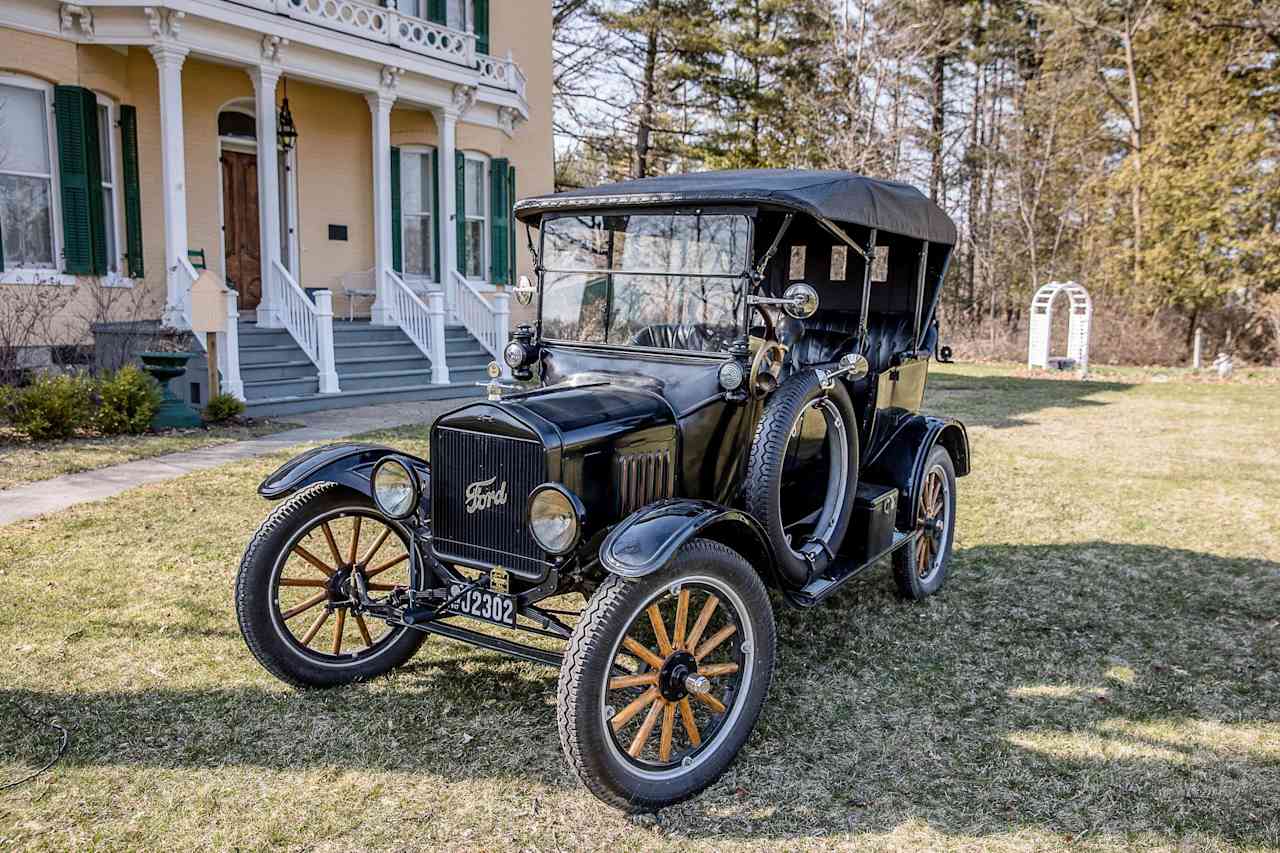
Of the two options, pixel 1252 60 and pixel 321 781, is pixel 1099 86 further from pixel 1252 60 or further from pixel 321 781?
pixel 321 781

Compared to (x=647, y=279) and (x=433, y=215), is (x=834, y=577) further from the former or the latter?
(x=433, y=215)

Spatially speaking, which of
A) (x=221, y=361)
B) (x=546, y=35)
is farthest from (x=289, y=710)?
(x=546, y=35)

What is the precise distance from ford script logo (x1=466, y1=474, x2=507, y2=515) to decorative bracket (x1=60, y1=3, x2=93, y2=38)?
994 cm

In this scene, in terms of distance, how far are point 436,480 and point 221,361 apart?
7717 millimetres

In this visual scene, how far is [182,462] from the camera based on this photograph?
312 inches

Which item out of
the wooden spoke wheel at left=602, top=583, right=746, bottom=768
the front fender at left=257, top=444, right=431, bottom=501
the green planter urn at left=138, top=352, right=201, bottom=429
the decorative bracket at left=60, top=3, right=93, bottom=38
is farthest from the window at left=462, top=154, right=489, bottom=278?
the wooden spoke wheel at left=602, top=583, right=746, bottom=768

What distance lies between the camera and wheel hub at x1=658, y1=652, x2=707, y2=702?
10.4 feet

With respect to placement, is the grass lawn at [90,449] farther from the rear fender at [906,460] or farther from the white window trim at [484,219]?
the white window trim at [484,219]

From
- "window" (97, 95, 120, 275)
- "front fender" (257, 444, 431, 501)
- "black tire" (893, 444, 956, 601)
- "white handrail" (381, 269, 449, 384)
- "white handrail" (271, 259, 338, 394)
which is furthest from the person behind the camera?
"white handrail" (381, 269, 449, 384)

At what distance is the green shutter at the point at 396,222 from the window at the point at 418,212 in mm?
396

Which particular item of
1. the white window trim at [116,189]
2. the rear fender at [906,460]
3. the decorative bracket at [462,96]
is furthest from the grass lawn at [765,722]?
the decorative bracket at [462,96]

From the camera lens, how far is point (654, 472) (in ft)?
12.0

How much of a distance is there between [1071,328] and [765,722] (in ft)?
54.5

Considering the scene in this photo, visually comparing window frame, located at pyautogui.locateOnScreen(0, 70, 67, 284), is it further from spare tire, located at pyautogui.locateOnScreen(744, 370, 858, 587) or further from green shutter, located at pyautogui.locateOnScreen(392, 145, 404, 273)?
spare tire, located at pyautogui.locateOnScreen(744, 370, 858, 587)
